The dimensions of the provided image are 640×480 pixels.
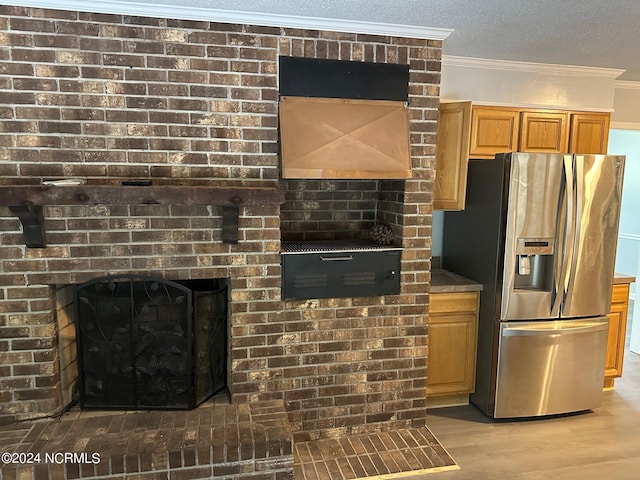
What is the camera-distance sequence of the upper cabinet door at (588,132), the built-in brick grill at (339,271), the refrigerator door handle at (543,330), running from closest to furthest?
the built-in brick grill at (339,271) < the refrigerator door handle at (543,330) < the upper cabinet door at (588,132)

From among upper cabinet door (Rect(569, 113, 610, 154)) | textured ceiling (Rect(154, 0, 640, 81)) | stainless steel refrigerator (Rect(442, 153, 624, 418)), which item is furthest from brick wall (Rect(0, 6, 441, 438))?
upper cabinet door (Rect(569, 113, 610, 154))

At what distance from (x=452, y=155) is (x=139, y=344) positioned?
2.16 m

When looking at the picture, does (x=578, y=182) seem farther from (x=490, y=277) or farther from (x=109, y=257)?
(x=109, y=257)

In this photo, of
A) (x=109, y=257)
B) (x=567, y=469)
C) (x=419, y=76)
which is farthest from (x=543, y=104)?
(x=109, y=257)

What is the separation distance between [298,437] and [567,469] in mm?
1499

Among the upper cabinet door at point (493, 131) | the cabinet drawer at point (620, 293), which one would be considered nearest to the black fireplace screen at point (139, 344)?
the upper cabinet door at point (493, 131)

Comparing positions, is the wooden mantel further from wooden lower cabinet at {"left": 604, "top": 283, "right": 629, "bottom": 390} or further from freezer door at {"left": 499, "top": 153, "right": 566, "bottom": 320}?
wooden lower cabinet at {"left": 604, "top": 283, "right": 629, "bottom": 390}

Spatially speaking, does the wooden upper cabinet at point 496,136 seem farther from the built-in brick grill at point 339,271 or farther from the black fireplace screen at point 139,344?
the black fireplace screen at point 139,344

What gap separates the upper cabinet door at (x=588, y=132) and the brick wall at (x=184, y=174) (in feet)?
4.66

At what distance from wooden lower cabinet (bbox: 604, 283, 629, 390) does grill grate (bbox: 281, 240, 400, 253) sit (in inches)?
Answer: 72.5

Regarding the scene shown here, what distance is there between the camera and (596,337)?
3.07 m

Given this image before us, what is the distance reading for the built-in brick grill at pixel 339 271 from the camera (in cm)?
262

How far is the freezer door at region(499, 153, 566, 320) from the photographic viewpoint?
9.26ft

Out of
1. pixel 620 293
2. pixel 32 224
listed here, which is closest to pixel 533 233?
pixel 620 293
